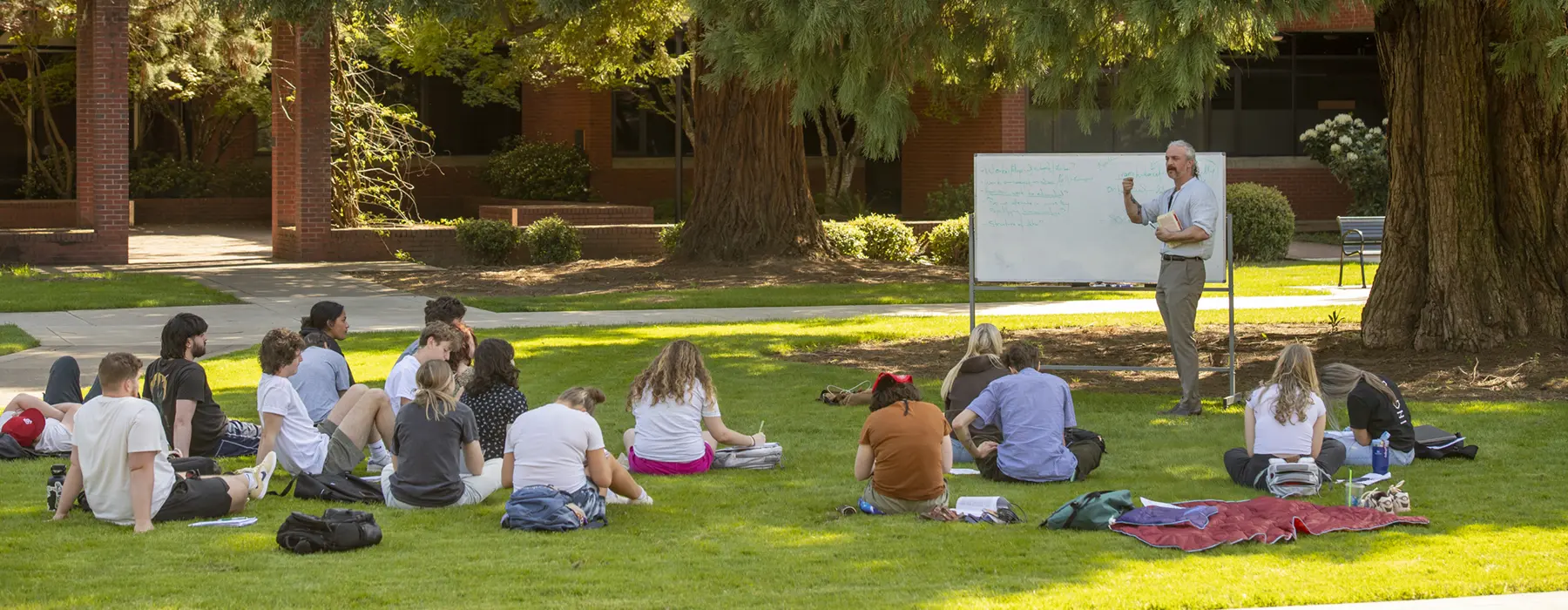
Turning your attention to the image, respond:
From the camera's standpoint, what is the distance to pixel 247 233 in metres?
33.0

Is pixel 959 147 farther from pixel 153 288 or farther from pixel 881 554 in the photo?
pixel 881 554

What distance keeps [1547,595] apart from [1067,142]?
26998mm

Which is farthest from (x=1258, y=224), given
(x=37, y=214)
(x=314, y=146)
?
(x=37, y=214)

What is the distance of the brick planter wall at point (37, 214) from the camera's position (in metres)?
31.3

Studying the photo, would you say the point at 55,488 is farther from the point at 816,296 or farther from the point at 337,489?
the point at 816,296

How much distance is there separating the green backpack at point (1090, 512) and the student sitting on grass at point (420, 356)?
11.4 feet

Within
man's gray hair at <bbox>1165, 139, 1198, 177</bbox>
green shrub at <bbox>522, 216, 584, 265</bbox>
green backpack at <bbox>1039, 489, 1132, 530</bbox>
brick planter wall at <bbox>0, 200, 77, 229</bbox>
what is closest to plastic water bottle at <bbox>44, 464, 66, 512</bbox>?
green backpack at <bbox>1039, 489, 1132, 530</bbox>

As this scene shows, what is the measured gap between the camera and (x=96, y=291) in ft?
66.3

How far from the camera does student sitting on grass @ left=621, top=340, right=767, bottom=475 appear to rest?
916cm

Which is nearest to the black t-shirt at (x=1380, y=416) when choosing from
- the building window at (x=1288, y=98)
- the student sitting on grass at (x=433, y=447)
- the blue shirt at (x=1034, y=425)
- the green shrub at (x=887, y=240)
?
the blue shirt at (x=1034, y=425)

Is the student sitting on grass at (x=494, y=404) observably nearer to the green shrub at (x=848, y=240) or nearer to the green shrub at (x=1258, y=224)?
the green shrub at (x=848, y=240)

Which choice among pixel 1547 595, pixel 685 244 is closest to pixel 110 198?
pixel 685 244

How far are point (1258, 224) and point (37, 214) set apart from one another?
22.6 m

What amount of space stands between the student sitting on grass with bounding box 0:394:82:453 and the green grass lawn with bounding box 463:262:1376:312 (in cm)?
927
